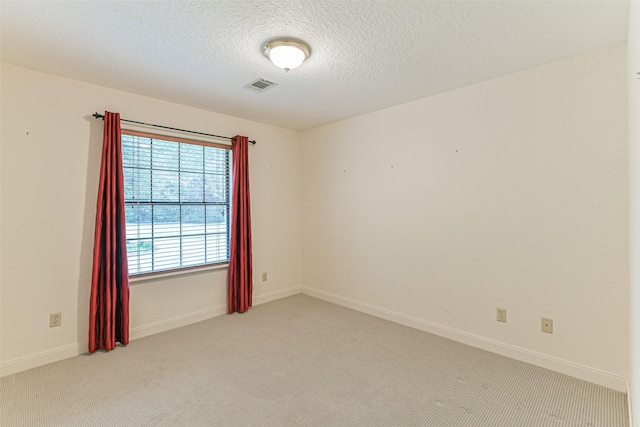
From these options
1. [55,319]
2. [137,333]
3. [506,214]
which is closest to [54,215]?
[55,319]

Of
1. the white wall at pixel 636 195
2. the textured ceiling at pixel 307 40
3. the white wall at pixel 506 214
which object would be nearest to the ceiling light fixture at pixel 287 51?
the textured ceiling at pixel 307 40

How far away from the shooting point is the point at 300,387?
223 cm

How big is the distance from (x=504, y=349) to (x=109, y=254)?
3.55 meters

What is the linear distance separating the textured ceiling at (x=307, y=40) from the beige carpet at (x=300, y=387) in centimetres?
239

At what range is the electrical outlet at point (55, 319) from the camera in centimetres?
262

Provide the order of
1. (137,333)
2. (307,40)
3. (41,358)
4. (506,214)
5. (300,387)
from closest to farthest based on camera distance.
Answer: (307,40) → (300,387) → (41,358) → (506,214) → (137,333)

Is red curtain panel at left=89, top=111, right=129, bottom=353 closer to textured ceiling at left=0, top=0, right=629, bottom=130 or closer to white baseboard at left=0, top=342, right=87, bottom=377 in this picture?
white baseboard at left=0, top=342, right=87, bottom=377

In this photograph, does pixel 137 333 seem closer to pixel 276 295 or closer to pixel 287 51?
pixel 276 295

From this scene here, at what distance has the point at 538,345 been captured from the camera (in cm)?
251

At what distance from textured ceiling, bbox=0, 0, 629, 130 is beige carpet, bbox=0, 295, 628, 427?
7.83 ft

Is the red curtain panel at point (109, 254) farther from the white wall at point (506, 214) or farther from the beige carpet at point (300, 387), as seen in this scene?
the white wall at point (506, 214)

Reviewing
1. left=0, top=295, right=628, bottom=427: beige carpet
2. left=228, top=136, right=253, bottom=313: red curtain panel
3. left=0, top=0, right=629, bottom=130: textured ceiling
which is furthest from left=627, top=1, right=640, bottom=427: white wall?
left=228, top=136, right=253, bottom=313: red curtain panel

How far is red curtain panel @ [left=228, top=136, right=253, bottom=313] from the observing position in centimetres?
373

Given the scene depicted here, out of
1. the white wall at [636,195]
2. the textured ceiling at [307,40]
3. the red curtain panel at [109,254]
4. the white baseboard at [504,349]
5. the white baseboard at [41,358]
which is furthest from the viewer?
the red curtain panel at [109,254]
